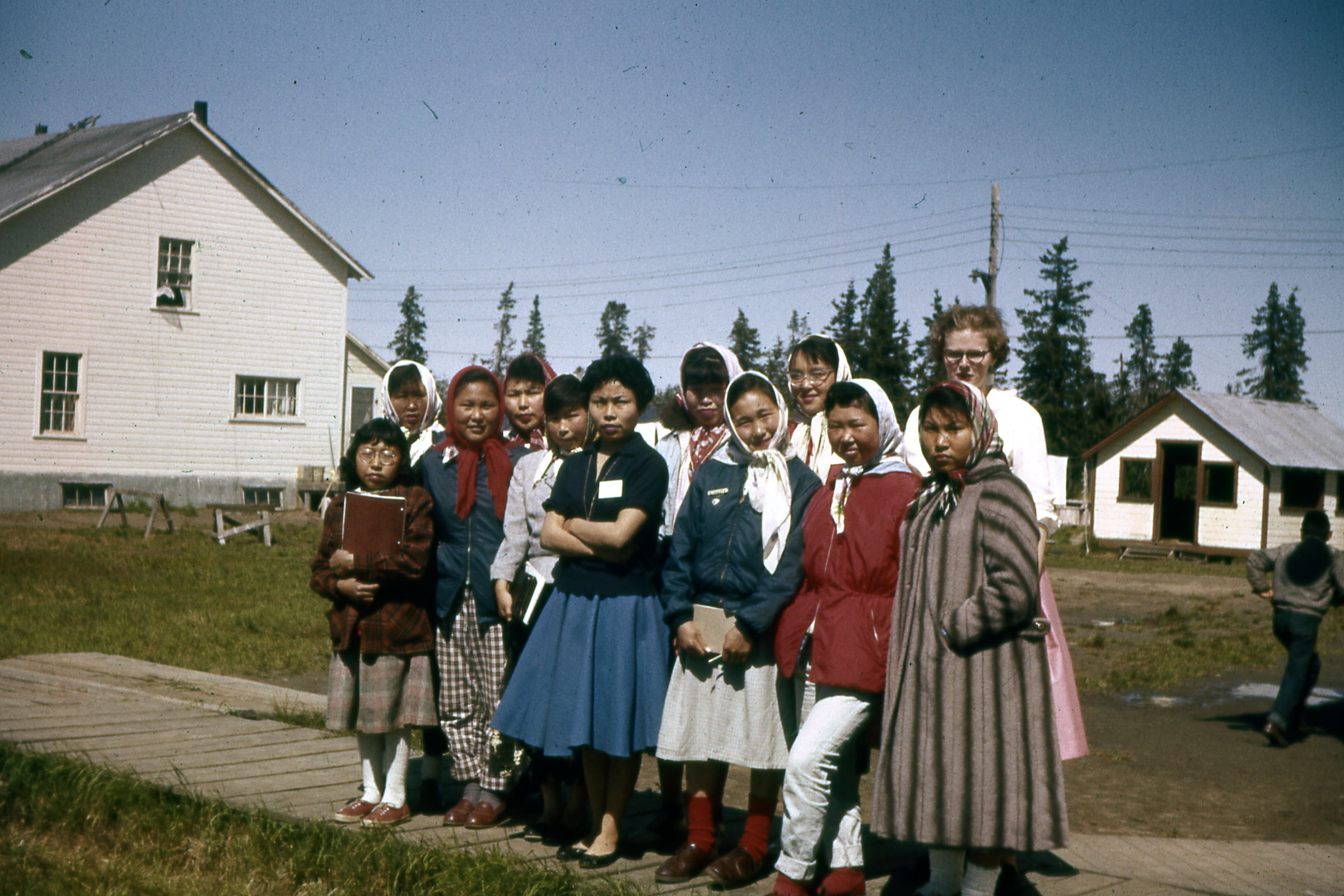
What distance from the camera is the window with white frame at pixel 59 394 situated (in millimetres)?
25734

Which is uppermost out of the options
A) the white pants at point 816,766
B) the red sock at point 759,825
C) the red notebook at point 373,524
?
the red notebook at point 373,524

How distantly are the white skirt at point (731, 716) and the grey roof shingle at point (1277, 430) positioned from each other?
97.2 feet

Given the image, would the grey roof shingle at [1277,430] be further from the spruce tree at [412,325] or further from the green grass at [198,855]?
the spruce tree at [412,325]

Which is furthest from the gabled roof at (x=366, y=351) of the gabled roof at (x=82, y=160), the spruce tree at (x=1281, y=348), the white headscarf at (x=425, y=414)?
the spruce tree at (x=1281, y=348)

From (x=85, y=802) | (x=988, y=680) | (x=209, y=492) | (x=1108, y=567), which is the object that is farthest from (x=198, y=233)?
(x=988, y=680)

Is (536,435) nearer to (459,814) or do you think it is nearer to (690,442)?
(690,442)

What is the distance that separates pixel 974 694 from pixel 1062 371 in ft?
238

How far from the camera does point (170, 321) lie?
2712cm

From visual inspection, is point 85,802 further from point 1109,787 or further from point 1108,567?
point 1108,567

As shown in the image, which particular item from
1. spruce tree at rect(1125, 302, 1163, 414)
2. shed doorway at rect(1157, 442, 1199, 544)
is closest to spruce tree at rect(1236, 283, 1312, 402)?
spruce tree at rect(1125, 302, 1163, 414)

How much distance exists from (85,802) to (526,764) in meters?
1.83

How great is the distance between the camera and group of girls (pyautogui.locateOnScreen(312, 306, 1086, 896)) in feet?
12.6

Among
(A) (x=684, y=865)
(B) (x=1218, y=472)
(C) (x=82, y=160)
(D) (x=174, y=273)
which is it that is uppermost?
(C) (x=82, y=160)

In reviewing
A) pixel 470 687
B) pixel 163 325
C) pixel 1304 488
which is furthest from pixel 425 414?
pixel 1304 488
